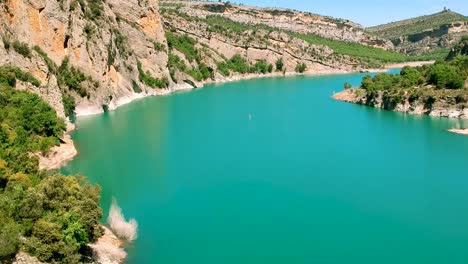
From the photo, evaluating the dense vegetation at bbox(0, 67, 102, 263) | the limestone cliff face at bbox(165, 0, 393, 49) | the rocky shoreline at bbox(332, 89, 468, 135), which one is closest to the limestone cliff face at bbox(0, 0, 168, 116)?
the dense vegetation at bbox(0, 67, 102, 263)

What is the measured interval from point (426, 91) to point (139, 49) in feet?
145

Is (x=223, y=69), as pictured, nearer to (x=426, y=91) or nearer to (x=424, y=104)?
(x=426, y=91)

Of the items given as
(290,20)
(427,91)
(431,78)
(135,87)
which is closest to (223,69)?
(135,87)

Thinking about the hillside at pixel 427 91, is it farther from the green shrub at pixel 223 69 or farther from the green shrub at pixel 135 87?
the green shrub at pixel 223 69

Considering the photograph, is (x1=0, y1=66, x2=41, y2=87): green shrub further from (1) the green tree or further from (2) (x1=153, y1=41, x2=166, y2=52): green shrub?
(1) the green tree

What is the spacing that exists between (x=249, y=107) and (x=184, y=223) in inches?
1715

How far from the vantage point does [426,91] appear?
64.8 metres

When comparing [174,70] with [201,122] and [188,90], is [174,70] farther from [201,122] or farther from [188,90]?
[201,122]

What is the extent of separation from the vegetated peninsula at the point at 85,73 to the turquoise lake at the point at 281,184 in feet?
11.7

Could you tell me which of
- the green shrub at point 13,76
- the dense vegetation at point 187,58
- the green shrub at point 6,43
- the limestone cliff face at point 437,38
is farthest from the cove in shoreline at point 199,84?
the limestone cliff face at point 437,38

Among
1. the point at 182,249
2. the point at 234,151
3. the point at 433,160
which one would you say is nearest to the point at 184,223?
the point at 182,249

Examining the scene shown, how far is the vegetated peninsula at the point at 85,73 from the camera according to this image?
67.7 feet

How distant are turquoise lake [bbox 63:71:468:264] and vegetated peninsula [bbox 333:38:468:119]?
262cm

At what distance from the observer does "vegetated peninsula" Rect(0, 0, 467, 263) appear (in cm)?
2064
